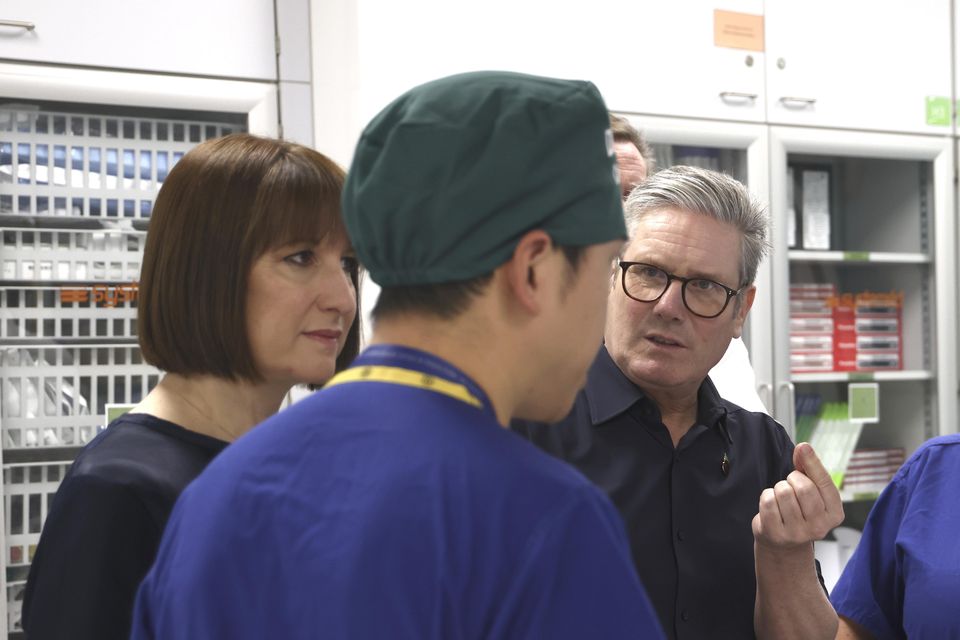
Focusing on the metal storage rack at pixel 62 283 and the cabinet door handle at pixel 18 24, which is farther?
the metal storage rack at pixel 62 283

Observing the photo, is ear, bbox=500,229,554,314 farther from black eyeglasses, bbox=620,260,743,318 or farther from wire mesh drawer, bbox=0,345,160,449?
wire mesh drawer, bbox=0,345,160,449

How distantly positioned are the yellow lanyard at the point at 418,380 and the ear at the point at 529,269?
0.07m

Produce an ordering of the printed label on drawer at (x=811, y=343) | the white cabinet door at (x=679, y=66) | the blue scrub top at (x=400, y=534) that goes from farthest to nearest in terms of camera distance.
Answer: the printed label on drawer at (x=811, y=343), the white cabinet door at (x=679, y=66), the blue scrub top at (x=400, y=534)

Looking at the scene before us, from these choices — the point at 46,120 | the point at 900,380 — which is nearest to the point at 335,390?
the point at 46,120

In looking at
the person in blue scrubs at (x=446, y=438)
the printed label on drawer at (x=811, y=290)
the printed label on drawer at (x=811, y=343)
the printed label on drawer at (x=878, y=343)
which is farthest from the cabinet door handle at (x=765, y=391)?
the person in blue scrubs at (x=446, y=438)

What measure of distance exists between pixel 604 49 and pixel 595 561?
88.6 inches

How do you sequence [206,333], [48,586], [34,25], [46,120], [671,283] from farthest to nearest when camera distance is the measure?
[46,120], [34,25], [671,283], [206,333], [48,586]

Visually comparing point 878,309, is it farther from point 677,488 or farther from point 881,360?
point 677,488

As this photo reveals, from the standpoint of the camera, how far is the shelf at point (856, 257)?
2979mm

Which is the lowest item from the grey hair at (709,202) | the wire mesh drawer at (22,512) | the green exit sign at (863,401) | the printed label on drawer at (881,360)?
the wire mesh drawer at (22,512)

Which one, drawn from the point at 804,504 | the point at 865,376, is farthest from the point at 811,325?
the point at 804,504

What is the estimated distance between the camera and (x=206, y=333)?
1125mm

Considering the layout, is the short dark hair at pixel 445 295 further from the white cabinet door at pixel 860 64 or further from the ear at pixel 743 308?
the white cabinet door at pixel 860 64

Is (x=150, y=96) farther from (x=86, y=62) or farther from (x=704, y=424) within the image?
(x=704, y=424)
